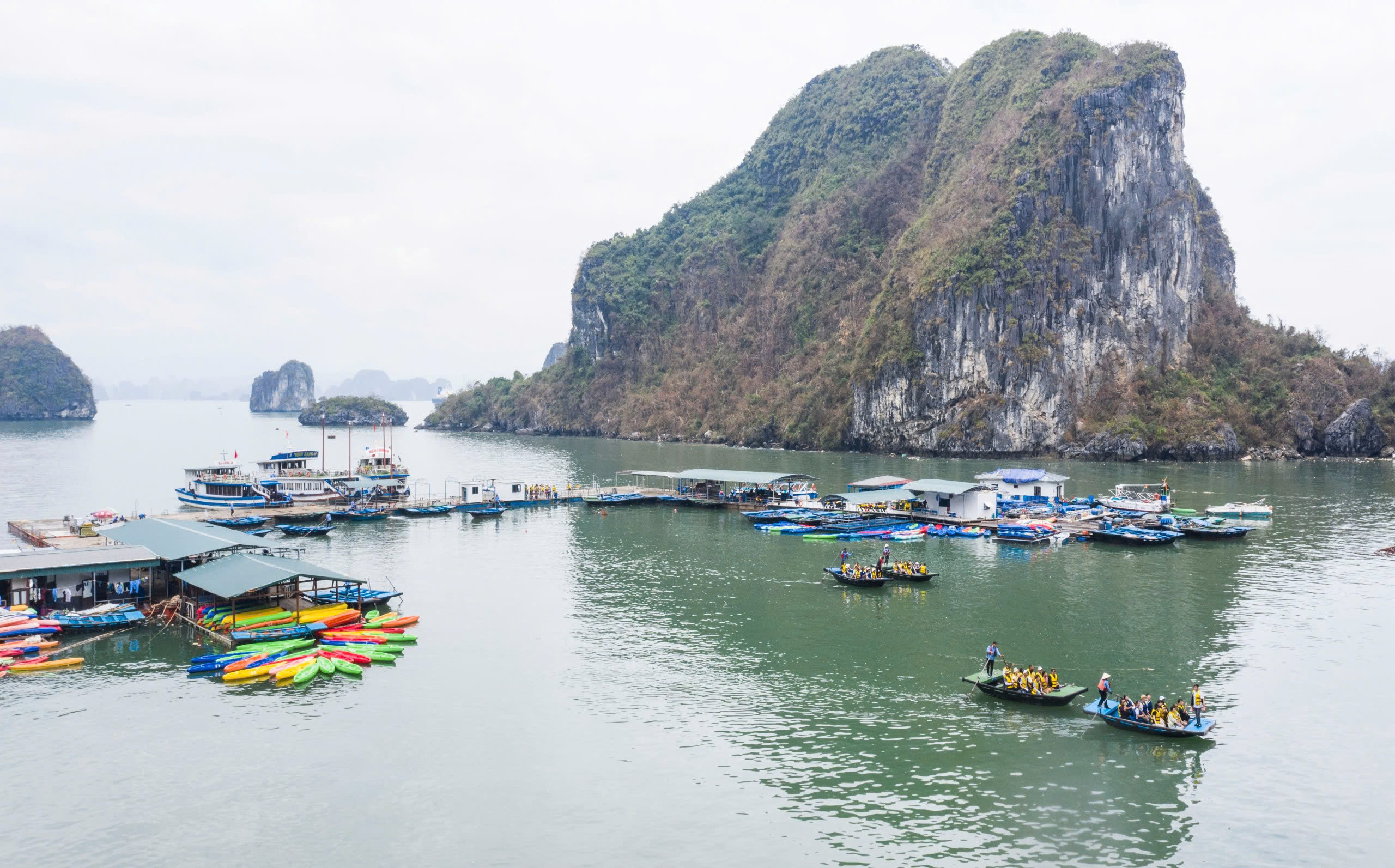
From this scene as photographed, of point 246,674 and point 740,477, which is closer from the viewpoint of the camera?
point 246,674

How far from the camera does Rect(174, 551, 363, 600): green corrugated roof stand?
147 ft

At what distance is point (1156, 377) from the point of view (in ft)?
522

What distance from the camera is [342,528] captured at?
3250 inches

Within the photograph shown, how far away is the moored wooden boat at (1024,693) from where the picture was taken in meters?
36.1

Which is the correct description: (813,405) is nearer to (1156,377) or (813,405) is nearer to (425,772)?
(1156,377)

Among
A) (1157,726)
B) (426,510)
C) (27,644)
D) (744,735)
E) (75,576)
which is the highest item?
(426,510)

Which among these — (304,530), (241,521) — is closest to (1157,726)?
(304,530)

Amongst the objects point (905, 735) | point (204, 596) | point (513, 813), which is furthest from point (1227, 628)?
point (204, 596)

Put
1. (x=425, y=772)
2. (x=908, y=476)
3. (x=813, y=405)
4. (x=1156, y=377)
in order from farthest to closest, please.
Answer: (x=813, y=405) < (x=1156, y=377) < (x=908, y=476) < (x=425, y=772)

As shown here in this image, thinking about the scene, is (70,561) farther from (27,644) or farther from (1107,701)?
(1107,701)

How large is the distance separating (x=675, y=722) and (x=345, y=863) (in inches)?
520

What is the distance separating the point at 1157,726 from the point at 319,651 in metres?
35.4

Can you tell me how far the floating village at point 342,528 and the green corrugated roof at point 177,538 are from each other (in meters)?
0.19

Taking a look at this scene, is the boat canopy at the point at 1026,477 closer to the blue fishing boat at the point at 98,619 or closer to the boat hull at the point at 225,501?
the boat hull at the point at 225,501
